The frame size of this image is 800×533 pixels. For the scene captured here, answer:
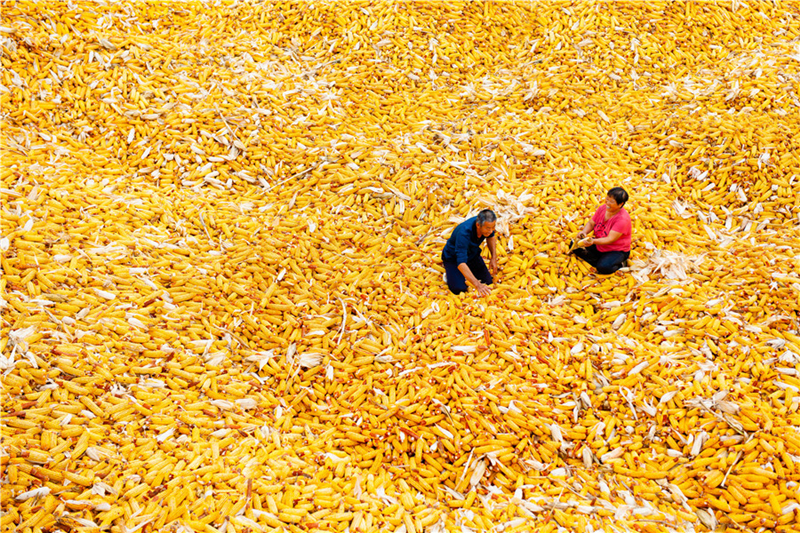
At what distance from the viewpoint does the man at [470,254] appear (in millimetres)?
5186

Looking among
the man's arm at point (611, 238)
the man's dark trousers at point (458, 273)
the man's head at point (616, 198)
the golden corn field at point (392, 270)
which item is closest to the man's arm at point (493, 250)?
the man's dark trousers at point (458, 273)

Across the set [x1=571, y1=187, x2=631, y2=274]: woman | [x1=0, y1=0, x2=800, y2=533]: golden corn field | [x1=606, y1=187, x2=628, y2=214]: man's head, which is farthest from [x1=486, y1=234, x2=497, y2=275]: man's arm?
[x1=606, y1=187, x2=628, y2=214]: man's head

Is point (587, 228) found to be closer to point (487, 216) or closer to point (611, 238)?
point (611, 238)

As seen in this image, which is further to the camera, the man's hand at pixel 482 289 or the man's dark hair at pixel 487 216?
the man's hand at pixel 482 289

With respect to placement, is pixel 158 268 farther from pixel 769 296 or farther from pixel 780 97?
pixel 780 97

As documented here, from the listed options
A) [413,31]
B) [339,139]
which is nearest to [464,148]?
[339,139]

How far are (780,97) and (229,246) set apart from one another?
26.0ft

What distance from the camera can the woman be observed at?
5368mm

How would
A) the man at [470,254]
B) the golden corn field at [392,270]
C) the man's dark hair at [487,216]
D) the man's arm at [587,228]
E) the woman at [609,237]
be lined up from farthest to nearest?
the man's arm at [587,228]
the woman at [609,237]
the man at [470,254]
the man's dark hair at [487,216]
the golden corn field at [392,270]

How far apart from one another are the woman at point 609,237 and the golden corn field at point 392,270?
0.55ft

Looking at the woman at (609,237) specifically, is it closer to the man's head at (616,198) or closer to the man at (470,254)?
the man's head at (616,198)

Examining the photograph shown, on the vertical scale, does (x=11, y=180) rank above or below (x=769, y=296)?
above

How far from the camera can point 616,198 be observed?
522 cm

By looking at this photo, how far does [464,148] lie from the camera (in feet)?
23.3
